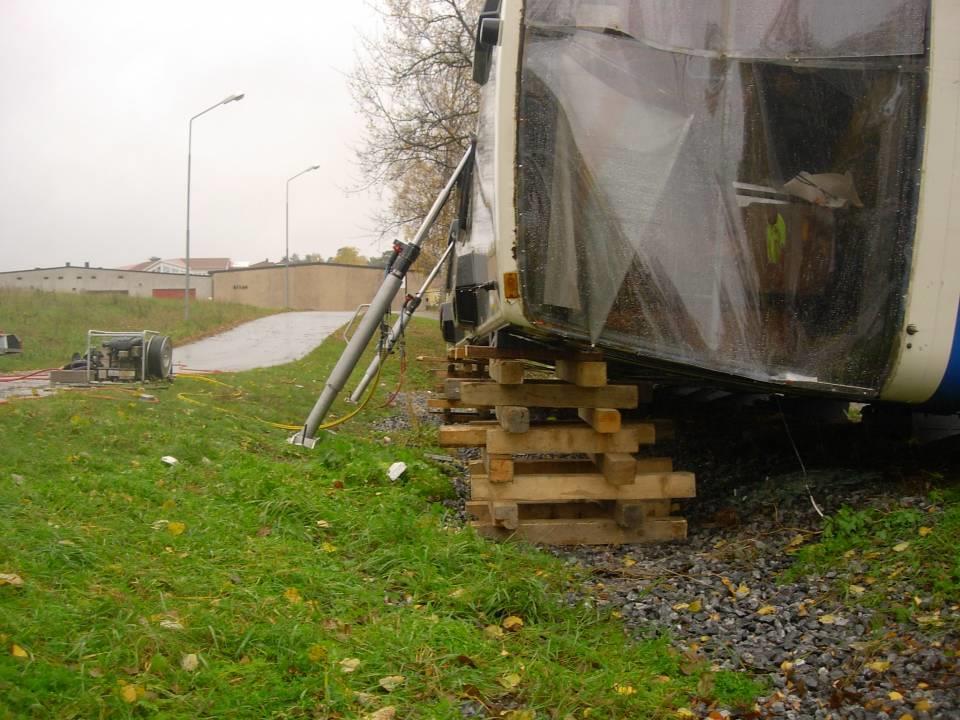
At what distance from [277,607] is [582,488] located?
228cm

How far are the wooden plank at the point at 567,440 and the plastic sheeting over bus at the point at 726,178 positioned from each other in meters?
0.93

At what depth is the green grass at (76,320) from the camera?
19.8 metres

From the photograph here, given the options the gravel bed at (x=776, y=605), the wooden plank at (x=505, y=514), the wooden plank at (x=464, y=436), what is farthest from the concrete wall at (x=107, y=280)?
the gravel bed at (x=776, y=605)

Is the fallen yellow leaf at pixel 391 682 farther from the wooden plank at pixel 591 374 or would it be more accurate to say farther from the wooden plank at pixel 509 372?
the wooden plank at pixel 509 372

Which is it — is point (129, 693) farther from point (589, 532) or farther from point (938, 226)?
point (938, 226)

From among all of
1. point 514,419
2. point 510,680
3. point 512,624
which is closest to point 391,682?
point 510,680

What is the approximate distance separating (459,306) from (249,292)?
67.3 metres

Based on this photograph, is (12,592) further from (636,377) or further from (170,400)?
(170,400)

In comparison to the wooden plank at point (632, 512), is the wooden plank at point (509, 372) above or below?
above

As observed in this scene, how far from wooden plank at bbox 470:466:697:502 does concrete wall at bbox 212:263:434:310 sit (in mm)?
60957

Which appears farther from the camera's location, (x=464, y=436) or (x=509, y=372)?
(x=464, y=436)

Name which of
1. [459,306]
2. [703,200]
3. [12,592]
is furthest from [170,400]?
[703,200]

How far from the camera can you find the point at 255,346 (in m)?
24.3

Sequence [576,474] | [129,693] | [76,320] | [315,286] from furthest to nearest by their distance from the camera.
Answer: [315,286], [76,320], [576,474], [129,693]
